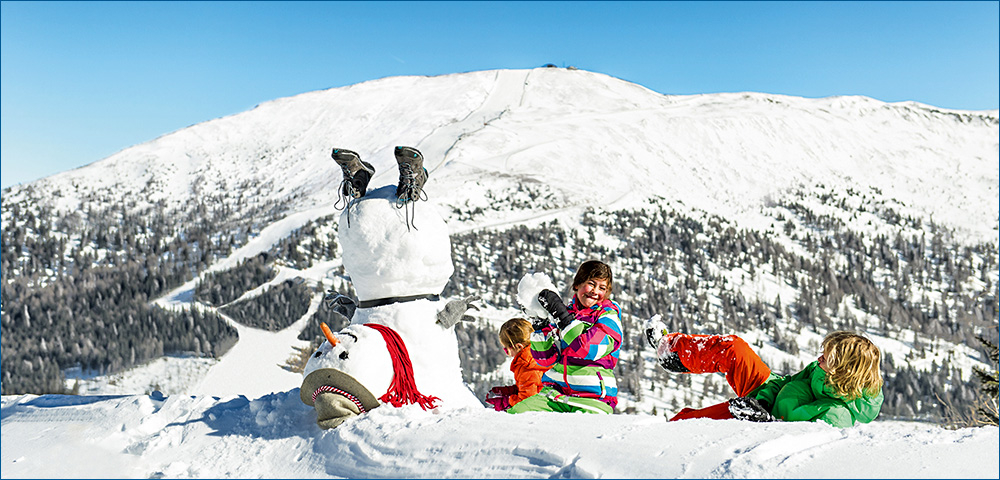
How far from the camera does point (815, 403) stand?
3016 mm

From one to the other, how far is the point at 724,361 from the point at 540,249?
16884 mm

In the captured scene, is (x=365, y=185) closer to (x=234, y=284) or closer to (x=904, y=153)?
(x=234, y=284)

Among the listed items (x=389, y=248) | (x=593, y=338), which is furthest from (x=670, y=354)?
(x=389, y=248)

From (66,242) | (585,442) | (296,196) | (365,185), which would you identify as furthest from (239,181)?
(585,442)

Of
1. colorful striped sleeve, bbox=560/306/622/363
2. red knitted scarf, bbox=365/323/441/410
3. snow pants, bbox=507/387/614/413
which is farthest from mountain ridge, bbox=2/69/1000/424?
snow pants, bbox=507/387/614/413

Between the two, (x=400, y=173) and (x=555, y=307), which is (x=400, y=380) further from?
(x=400, y=173)

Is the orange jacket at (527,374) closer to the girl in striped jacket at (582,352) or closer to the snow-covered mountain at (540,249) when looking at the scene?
the girl in striped jacket at (582,352)

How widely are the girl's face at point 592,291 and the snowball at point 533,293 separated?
0.59ft

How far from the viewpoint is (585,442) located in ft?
8.27

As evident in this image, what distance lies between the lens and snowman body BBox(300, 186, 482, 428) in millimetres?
3756

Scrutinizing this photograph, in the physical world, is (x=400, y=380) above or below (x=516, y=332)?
below

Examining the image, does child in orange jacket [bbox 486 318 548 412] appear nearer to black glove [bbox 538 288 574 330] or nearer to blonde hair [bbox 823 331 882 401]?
black glove [bbox 538 288 574 330]

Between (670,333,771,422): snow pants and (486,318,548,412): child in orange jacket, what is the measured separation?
3.51ft

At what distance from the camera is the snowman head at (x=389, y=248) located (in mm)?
4074
